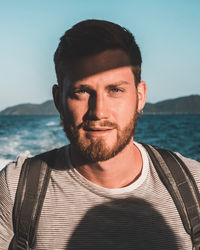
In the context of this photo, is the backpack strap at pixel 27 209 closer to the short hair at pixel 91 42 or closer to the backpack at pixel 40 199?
the backpack at pixel 40 199

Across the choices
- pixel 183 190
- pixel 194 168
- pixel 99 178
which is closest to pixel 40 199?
pixel 99 178

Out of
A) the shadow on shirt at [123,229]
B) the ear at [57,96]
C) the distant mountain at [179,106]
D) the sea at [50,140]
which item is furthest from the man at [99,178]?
the distant mountain at [179,106]

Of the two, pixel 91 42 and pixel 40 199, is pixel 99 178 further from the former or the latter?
pixel 91 42

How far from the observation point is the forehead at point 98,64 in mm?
1569

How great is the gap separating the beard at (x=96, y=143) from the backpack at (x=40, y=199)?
263mm

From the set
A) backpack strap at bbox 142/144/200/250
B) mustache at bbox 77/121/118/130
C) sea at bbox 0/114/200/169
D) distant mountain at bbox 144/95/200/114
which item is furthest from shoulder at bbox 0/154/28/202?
distant mountain at bbox 144/95/200/114

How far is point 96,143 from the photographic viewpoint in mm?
1579

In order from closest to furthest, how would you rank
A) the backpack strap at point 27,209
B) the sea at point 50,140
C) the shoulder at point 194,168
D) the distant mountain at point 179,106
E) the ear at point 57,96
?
the backpack strap at point 27,209
the shoulder at point 194,168
the ear at point 57,96
the sea at point 50,140
the distant mountain at point 179,106

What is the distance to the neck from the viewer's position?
1678mm

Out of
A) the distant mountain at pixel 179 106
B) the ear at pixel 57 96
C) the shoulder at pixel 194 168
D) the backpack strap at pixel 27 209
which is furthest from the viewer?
the distant mountain at pixel 179 106

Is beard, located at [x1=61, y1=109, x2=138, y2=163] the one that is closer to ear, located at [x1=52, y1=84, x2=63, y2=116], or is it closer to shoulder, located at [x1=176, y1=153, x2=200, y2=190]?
ear, located at [x1=52, y1=84, x2=63, y2=116]

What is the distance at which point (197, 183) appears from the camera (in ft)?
5.29

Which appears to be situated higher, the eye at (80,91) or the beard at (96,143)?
the eye at (80,91)

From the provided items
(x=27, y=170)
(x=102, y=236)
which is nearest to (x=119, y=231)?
(x=102, y=236)
